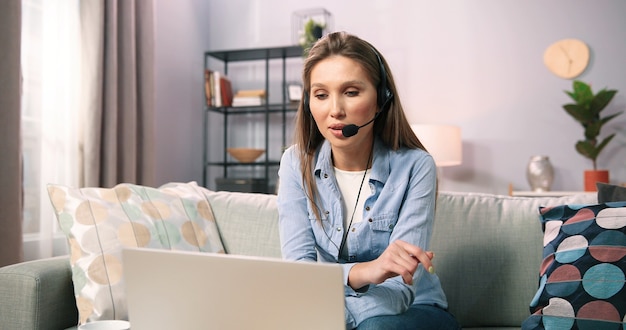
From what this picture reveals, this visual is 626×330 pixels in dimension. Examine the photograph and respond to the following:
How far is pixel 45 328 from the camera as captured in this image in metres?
1.40

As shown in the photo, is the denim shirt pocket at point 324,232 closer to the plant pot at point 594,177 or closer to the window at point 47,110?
the window at point 47,110

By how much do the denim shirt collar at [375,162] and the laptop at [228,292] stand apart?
634 millimetres

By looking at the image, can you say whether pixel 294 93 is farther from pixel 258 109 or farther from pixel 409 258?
pixel 409 258

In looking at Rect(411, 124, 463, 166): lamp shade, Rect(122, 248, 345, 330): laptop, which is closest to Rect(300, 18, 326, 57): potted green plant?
Rect(411, 124, 463, 166): lamp shade

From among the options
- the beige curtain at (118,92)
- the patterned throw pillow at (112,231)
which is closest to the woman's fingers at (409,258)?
the patterned throw pillow at (112,231)

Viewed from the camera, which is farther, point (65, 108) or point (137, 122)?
point (137, 122)

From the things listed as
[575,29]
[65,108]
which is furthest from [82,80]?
[575,29]

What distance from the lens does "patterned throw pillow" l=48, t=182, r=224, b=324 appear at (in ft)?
4.82

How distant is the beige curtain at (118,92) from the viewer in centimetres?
303

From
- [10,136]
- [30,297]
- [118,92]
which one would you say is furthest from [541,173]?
[30,297]

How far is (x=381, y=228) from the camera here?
1338mm

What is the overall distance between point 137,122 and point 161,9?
3.30ft

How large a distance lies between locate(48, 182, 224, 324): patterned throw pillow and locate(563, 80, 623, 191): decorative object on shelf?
273 centimetres

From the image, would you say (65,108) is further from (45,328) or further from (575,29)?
(575,29)
